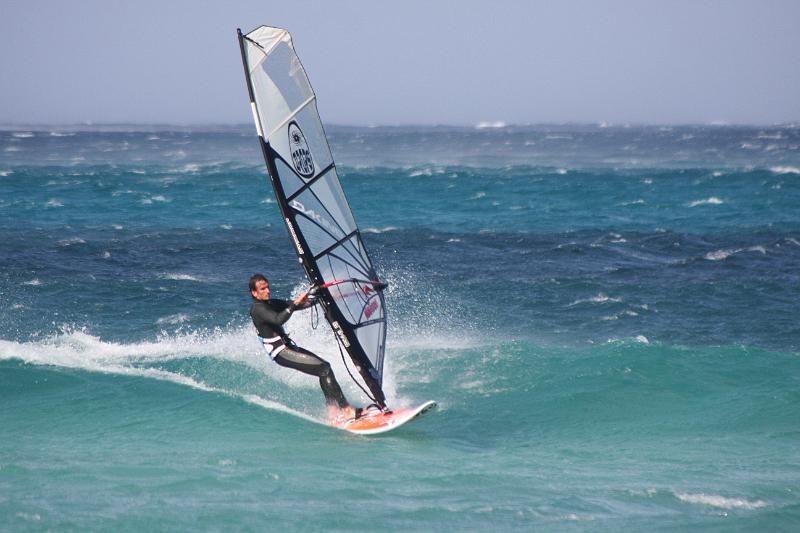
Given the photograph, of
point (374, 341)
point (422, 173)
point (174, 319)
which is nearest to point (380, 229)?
point (174, 319)

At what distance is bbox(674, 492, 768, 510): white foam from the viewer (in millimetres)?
6449

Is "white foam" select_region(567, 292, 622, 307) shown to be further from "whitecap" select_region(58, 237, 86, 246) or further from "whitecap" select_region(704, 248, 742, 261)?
"whitecap" select_region(58, 237, 86, 246)

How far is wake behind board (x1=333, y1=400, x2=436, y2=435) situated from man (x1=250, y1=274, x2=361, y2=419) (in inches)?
3.8

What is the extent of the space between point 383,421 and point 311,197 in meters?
2.04

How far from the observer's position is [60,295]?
549 inches

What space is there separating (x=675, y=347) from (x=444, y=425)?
139 inches

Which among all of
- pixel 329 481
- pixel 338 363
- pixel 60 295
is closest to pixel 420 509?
pixel 329 481


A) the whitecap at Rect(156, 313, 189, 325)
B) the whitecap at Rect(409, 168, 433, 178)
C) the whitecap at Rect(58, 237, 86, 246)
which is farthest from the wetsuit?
the whitecap at Rect(409, 168, 433, 178)

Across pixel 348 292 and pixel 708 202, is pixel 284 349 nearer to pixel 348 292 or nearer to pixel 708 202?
pixel 348 292

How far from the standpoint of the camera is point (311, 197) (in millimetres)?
8367

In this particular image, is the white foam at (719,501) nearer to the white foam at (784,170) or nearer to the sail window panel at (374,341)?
the sail window panel at (374,341)

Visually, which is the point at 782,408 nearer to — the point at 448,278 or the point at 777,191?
the point at 448,278

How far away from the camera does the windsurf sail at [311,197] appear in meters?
7.84

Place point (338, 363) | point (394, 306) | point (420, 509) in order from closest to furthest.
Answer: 1. point (420, 509)
2. point (338, 363)
3. point (394, 306)
